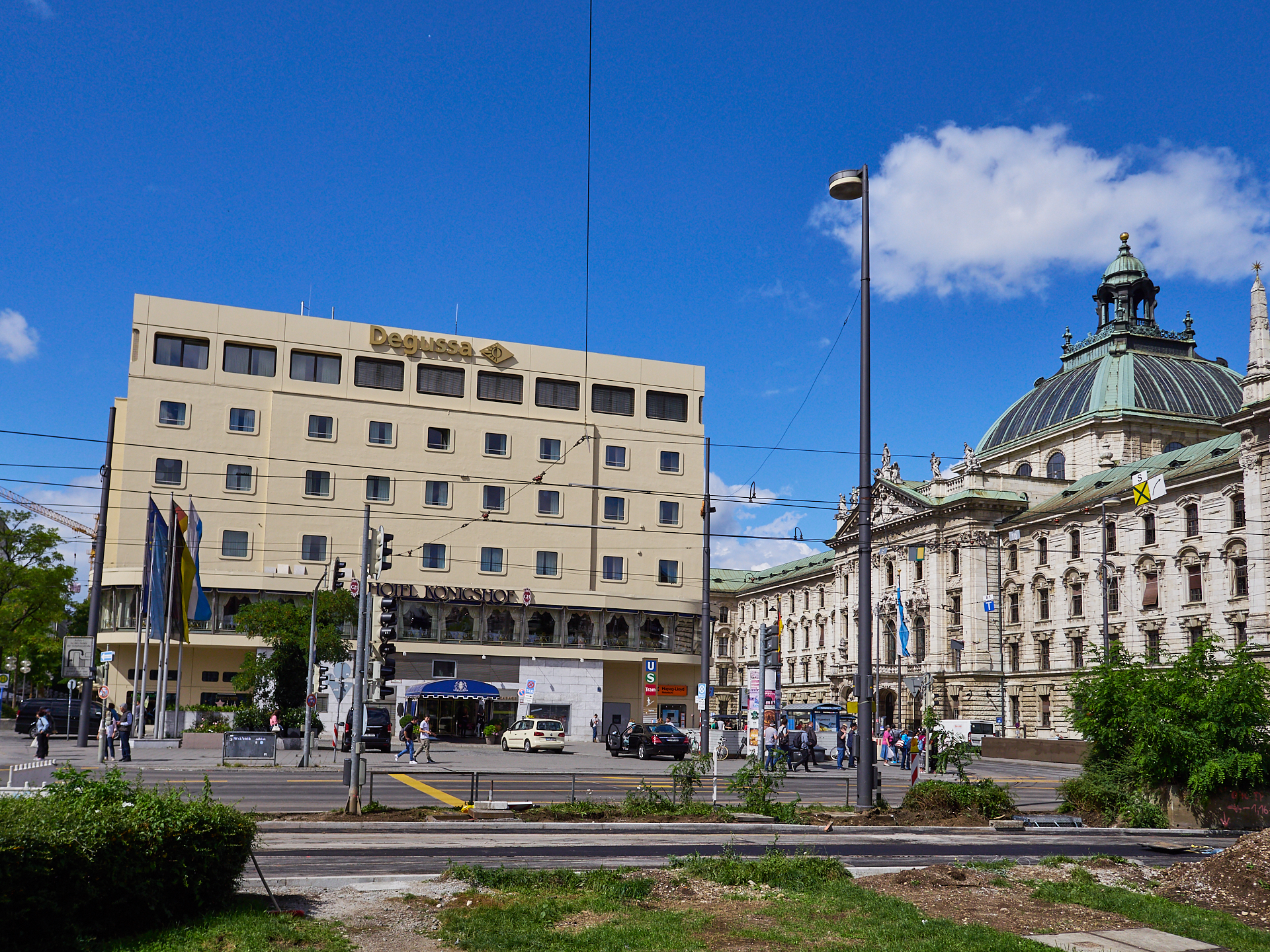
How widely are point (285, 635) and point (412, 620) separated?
11903 millimetres

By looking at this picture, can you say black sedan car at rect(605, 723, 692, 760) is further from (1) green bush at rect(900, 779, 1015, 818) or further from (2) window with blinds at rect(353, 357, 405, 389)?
(2) window with blinds at rect(353, 357, 405, 389)

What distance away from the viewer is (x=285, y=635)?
169 feet

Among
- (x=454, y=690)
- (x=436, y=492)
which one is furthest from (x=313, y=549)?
(x=454, y=690)

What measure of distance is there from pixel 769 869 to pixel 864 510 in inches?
→ 393

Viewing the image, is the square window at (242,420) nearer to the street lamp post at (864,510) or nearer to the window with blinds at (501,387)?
the window with blinds at (501,387)

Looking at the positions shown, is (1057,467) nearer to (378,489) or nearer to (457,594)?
(457,594)

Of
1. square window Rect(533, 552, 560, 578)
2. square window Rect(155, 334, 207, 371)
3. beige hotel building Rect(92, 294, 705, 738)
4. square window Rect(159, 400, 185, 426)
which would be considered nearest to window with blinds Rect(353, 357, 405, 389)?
beige hotel building Rect(92, 294, 705, 738)

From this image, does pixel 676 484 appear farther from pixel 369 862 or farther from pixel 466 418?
pixel 369 862

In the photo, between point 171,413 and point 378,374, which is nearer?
point 171,413

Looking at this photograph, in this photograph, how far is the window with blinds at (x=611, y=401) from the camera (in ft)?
227

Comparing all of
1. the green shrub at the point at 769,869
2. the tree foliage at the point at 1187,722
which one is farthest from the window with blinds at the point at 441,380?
the green shrub at the point at 769,869

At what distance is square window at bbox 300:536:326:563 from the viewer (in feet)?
207

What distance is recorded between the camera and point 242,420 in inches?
2500

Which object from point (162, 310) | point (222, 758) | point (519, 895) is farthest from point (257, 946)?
point (162, 310)
